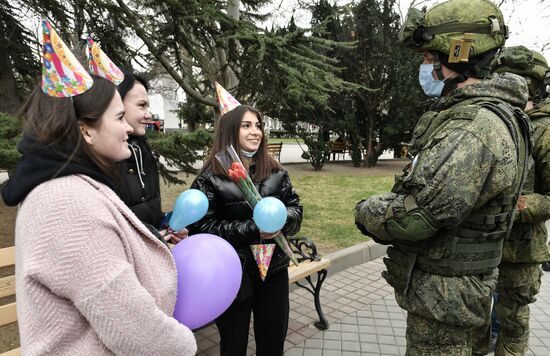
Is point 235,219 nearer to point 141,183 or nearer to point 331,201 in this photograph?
point 141,183

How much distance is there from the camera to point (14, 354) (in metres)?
2.10

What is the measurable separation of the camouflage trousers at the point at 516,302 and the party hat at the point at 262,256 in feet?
6.13

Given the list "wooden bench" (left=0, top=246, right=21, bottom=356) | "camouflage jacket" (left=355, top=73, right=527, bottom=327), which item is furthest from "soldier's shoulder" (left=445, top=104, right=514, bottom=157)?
"wooden bench" (left=0, top=246, right=21, bottom=356)

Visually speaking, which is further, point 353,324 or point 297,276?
point 353,324

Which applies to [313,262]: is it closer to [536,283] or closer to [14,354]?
[536,283]

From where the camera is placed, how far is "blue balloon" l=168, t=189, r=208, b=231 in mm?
2088

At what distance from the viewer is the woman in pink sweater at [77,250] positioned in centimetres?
103

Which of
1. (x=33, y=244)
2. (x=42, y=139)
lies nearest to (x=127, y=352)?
(x=33, y=244)

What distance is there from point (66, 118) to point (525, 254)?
3.07 meters

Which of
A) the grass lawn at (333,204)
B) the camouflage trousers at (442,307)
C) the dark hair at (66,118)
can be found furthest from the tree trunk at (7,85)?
the camouflage trousers at (442,307)

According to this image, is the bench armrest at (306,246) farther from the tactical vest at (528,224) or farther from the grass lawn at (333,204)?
the tactical vest at (528,224)

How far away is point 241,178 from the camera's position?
2.27 metres

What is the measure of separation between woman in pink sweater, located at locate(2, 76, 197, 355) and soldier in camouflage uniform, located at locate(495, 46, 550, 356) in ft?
8.61

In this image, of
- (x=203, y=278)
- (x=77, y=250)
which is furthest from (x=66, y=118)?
(x=203, y=278)
